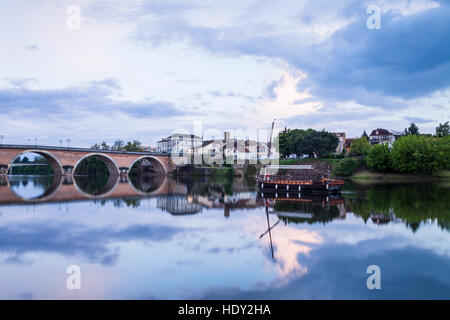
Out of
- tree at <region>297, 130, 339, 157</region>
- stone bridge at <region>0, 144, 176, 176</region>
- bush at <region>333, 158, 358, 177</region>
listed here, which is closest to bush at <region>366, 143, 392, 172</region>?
bush at <region>333, 158, 358, 177</region>

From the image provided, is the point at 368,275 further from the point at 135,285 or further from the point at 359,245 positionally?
the point at 135,285

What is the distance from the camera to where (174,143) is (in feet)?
340

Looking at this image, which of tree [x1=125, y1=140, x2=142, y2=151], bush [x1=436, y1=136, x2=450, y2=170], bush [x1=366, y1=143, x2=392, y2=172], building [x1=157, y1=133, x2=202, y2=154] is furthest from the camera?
building [x1=157, y1=133, x2=202, y2=154]

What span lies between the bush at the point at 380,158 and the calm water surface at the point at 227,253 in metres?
35.0

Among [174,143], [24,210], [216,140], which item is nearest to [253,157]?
[216,140]

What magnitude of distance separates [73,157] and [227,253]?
53.4 m

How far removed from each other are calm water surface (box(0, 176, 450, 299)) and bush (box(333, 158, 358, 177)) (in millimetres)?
36129

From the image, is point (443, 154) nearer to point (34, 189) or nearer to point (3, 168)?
point (34, 189)

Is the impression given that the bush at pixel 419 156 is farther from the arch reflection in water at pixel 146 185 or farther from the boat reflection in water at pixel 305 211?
the arch reflection in water at pixel 146 185

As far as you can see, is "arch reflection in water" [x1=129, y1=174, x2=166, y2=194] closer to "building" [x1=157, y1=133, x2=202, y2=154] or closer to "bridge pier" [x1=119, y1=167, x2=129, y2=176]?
"bridge pier" [x1=119, y1=167, x2=129, y2=176]

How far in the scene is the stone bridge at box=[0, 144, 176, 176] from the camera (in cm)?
4978
